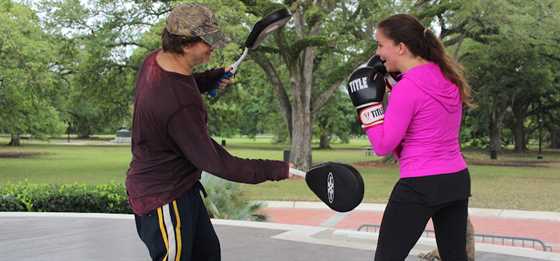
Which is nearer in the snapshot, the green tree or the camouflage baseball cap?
the camouflage baseball cap

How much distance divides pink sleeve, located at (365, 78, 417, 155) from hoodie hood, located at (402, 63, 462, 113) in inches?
1.9

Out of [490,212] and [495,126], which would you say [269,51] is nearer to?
[490,212]

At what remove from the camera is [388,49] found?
292cm

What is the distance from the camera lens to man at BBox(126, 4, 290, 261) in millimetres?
2482

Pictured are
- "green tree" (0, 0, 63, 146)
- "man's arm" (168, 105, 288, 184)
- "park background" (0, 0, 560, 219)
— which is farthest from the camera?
"green tree" (0, 0, 63, 146)

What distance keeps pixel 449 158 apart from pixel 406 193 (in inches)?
10.1

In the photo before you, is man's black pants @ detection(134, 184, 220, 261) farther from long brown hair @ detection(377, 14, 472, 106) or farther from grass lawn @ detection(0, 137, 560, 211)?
grass lawn @ detection(0, 137, 560, 211)

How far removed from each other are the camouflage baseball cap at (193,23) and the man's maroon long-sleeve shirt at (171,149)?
186 mm

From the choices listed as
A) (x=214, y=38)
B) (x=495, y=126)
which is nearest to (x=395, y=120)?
(x=214, y=38)

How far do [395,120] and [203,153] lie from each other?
2.83ft

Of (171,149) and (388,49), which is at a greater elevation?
(388,49)

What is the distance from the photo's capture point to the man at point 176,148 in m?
2.48

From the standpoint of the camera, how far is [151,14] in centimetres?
2095

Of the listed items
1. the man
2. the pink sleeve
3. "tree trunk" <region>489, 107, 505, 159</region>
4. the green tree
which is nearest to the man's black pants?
the man
